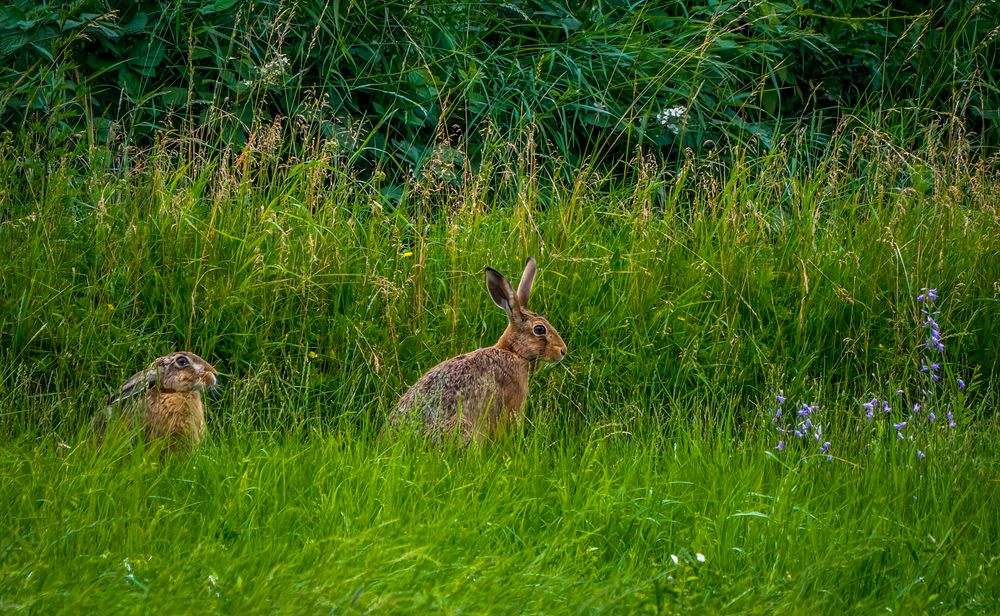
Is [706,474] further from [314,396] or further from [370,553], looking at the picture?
[314,396]

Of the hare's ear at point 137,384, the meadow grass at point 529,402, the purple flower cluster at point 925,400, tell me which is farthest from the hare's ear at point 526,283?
the hare's ear at point 137,384

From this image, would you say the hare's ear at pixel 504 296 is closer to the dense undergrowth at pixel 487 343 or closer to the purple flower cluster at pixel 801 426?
the dense undergrowth at pixel 487 343

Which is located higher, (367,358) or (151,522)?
(151,522)

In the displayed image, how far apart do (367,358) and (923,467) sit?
2422 millimetres

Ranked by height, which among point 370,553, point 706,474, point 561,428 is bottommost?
point 561,428

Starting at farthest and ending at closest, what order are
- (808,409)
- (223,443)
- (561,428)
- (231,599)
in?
(561,428) < (808,409) < (223,443) < (231,599)

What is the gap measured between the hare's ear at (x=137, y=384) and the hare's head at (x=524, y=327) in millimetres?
1522

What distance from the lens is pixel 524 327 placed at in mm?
5785

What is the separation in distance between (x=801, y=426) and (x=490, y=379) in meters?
1.30

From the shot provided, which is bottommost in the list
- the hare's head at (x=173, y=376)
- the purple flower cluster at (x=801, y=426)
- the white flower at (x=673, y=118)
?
the purple flower cluster at (x=801, y=426)

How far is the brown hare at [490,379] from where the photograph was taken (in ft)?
16.8

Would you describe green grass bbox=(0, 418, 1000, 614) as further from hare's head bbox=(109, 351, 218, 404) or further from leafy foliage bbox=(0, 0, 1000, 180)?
leafy foliage bbox=(0, 0, 1000, 180)

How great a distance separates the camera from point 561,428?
5.59 metres

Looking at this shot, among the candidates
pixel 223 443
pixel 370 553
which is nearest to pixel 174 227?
pixel 223 443
